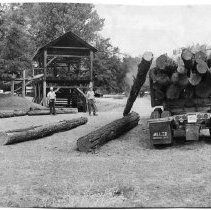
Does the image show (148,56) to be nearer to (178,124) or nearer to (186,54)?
(186,54)

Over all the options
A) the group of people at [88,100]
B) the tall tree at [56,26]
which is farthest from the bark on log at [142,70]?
the tall tree at [56,26]

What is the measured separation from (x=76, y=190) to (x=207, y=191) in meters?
2.04

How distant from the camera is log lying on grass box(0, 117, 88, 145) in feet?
44.4

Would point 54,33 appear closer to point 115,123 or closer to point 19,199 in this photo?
point 115,123

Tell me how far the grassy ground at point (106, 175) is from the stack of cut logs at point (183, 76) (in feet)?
4.56

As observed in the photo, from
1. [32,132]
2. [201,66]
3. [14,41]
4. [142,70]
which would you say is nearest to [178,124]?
[201,66]

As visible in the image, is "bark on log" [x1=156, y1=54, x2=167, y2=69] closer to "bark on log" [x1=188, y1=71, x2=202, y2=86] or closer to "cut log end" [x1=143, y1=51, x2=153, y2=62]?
"cut log end" [x1=143, y1=51, x2=153, y2=62]

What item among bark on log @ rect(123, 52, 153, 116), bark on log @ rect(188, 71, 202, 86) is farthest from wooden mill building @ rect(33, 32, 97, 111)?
bark on log @ rect(188, 71, 202, 86)

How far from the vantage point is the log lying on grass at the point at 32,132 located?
1354cm

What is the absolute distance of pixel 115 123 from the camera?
14211mm

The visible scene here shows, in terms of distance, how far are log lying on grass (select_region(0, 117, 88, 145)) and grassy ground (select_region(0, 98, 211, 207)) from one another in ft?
0.94

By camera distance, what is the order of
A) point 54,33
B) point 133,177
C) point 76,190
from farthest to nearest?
point 54,33 → point 133,177 → point 76,190

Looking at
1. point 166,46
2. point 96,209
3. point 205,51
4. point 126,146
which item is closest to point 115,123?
point 126,146

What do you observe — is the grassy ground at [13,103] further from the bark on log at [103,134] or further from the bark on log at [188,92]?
the bark on log at [188,92]
